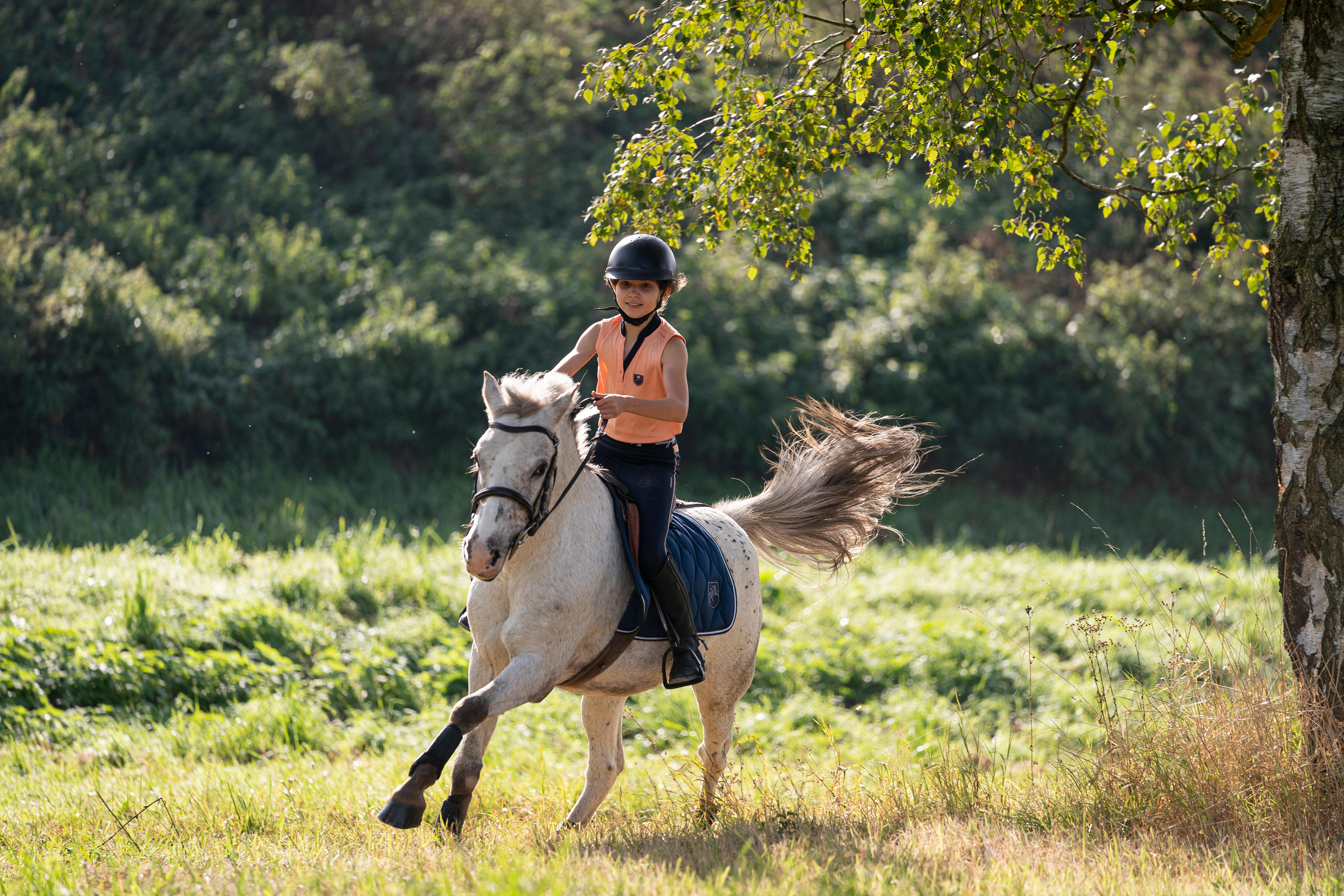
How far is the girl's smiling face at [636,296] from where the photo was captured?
180 inches

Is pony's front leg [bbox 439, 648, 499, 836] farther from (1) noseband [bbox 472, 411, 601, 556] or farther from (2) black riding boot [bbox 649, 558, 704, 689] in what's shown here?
(2) black riding boot [bbox 649, 558, 704, 689]


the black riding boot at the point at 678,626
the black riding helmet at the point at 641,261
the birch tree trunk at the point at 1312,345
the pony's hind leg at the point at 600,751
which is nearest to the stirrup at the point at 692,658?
the black riding boot at the point at 678,626

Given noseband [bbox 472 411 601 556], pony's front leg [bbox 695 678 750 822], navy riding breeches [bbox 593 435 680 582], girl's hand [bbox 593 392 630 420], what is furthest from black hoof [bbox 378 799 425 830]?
pony's front leg [bbox 695 678 750 822]

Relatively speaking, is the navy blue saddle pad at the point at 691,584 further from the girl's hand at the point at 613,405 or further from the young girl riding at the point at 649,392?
the girl's hand at the point at 613,405

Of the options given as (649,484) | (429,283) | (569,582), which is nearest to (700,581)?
(649,484)

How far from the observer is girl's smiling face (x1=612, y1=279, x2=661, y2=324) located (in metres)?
4.58

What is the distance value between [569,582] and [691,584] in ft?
2.62

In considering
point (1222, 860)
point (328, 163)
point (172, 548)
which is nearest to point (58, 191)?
point (328, 163)

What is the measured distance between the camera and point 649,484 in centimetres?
470

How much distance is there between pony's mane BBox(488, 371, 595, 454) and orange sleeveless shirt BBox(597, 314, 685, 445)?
1.03 ft

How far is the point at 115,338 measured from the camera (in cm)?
1273

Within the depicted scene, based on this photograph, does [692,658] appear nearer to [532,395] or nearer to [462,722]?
[462,722]

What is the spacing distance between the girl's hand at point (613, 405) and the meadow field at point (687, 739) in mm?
1642

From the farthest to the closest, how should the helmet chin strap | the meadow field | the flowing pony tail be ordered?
the flowing pony tail → the helmet chin strap → the meadow field
